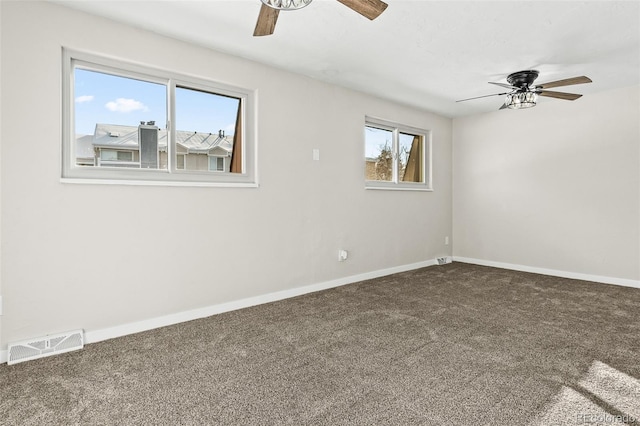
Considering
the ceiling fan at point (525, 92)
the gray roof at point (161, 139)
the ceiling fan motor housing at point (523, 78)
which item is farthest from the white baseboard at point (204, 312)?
the ceiling fan motor housing at point (523, 78)

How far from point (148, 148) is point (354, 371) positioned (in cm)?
225

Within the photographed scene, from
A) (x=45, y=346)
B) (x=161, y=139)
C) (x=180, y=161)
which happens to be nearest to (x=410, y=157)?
(x=180, y=161)

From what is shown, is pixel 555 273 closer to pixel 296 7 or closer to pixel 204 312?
pixel 204 312

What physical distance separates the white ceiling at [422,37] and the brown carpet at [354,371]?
88.9 inches

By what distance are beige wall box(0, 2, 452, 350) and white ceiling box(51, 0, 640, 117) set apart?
9.1 inches

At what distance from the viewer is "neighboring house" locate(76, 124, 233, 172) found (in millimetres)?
2602

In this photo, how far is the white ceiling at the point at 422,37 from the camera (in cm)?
243

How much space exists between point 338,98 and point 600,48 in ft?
7.86

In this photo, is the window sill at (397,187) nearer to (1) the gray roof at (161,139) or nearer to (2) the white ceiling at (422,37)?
(2) the white ceiling at (422,37)

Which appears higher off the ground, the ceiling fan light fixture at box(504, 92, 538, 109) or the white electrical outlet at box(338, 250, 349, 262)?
the ceiling fan light fixture at box(504, 92, 538, 109)

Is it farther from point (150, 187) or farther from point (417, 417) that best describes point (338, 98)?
point (417, 417)

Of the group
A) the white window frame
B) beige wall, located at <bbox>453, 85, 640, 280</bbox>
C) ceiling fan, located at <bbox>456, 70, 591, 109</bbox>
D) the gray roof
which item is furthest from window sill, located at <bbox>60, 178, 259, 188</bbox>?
beige wall, located at <bbox>453, 85, 640, 280</bbox>

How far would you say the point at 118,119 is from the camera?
270 cm

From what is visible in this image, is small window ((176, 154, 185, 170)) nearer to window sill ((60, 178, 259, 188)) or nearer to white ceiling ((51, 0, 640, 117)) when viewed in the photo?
window sill ((60, 178, 259, 188))
